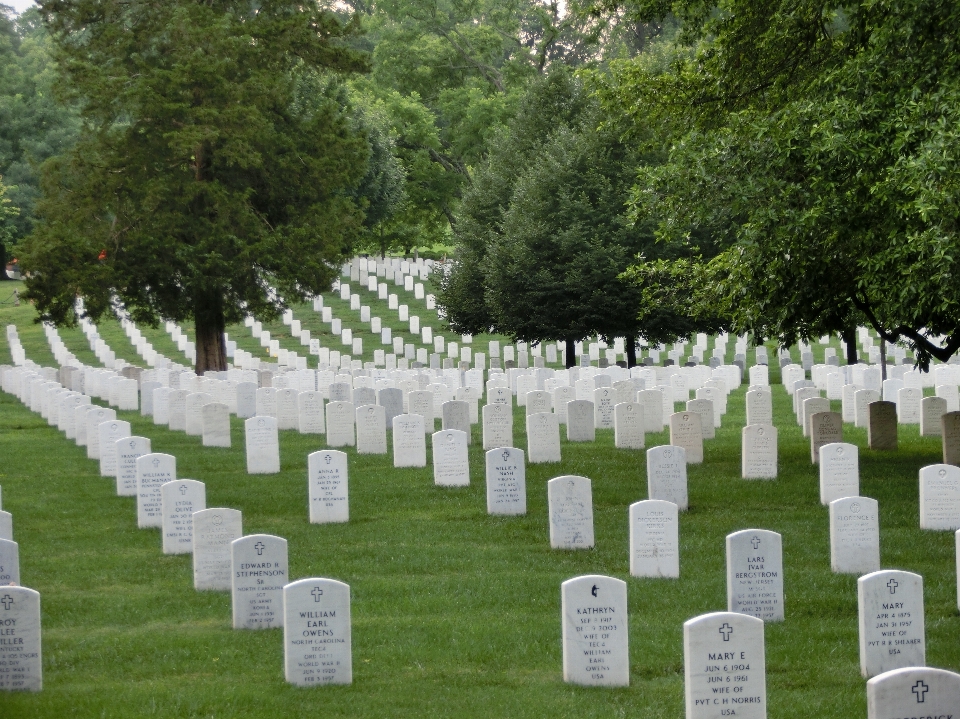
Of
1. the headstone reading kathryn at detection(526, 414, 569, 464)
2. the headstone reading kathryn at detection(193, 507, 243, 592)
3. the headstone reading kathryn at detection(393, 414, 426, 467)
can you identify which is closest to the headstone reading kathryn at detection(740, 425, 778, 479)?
the headstone reading kathryn at detection(526, 414, 569, 464)

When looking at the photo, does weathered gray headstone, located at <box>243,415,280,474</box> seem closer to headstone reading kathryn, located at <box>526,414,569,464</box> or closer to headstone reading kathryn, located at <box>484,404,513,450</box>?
headstone reading kathryn, located at <box>484,404,513,450</box>

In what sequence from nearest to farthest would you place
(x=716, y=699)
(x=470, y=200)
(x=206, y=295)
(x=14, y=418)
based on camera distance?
(x=716, y=699) → (x=14, y=418) → (x=206, y=295) → (x=470, y=200)

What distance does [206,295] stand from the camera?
3647 cm

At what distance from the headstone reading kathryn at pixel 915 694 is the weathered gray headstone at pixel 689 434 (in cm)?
1263

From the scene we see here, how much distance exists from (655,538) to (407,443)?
785 centimetres

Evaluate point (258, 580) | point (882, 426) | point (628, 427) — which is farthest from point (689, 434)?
point (258, 580)

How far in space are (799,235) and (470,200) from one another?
1025 inches

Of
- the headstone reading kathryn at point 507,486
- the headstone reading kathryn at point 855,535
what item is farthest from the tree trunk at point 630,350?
the headstone reading kathryn at point 855,535

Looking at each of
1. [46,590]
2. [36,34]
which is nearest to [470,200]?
[46,590]

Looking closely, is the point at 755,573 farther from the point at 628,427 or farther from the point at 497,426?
the point at 628,427

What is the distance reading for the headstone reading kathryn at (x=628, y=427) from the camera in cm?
2130

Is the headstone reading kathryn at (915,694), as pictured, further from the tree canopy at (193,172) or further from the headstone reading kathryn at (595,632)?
the tree canopy at (193,172)

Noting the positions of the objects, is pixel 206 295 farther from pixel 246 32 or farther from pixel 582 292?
pixel 582 292

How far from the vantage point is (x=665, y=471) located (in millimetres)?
15172
